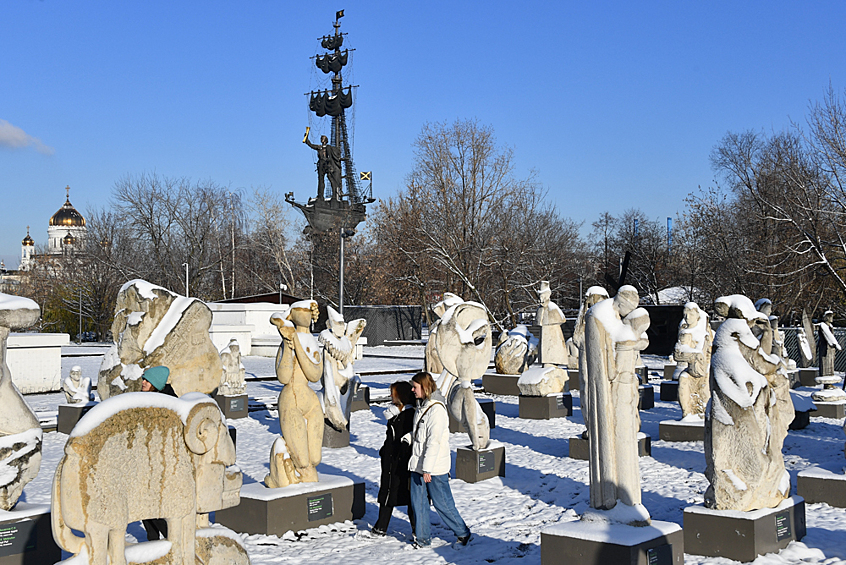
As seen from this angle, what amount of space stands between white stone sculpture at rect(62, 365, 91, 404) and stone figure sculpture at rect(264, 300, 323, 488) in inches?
271

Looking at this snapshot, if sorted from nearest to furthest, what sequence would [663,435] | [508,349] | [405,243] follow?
[663,435] < [508,349] < [405,243]

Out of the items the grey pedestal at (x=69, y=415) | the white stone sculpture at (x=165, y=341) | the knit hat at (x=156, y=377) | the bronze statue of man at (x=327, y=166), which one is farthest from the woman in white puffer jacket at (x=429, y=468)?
the bronze statue of man at (x=327, y=166)

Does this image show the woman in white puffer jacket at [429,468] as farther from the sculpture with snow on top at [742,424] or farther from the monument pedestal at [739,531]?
the sculpture with snow on top at [742,424]

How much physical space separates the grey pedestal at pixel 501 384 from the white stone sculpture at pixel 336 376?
7234mm

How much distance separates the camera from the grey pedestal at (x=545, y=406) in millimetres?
15547

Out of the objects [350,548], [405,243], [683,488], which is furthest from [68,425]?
[405,243]

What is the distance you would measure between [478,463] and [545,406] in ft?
18.9

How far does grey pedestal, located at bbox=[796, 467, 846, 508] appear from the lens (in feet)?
27.3

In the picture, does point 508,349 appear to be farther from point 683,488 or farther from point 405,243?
point 405,243

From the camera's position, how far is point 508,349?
64.8 ft

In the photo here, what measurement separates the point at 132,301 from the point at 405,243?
3096 centimetres

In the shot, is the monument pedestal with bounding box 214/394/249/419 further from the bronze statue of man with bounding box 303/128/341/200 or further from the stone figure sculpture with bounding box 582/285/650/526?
the bronze statue of man with bounding box 303/128/341/200

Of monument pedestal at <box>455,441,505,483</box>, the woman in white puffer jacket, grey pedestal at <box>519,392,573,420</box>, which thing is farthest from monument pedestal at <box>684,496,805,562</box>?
grey pedestal at <box>519,392,573,420</box>

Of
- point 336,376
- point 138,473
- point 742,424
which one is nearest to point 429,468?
point 742,424
